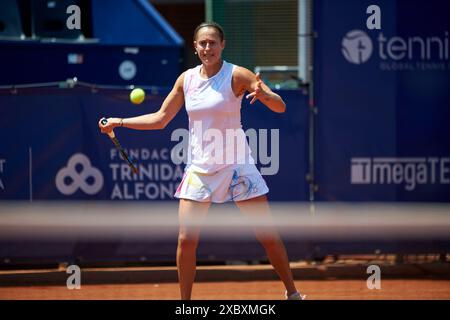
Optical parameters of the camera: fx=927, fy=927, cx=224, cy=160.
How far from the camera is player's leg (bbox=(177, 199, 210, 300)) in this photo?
5.84 m

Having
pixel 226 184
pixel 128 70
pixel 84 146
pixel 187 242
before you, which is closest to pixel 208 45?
pixel 226 184

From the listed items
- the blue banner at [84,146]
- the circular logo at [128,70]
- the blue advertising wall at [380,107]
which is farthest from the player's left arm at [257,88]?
the circular logo at [128,70]

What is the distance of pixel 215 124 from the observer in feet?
19.3

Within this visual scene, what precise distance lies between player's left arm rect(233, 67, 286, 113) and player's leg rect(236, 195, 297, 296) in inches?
24.6

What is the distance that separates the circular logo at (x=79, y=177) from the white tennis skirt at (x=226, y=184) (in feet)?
8.93

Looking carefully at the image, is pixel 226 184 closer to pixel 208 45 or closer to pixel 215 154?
pixel 215 154

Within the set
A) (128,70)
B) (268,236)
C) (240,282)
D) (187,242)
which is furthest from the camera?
(128,70)

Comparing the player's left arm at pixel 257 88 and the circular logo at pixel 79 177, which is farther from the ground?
the player's left arm at pixel 257 88

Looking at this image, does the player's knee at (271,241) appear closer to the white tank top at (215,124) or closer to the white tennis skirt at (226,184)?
the white tennis skirt at (226,184)

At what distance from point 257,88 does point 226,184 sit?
699mm

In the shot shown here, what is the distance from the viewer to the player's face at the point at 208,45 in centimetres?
586

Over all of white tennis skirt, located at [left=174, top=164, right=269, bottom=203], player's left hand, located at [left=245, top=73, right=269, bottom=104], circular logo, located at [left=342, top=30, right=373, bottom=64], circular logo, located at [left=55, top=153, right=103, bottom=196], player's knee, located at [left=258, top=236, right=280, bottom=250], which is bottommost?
player's knee, located at [left=258, top=236, right=280, bottom=250]

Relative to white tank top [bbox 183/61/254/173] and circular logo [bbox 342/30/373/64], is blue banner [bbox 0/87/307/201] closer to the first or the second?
circular logo [bbox 342/30/373/64]

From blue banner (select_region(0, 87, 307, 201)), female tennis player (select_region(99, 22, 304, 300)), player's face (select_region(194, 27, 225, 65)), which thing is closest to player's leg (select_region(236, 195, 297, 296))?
female tennis player (select_region(99, 22, 304, 300))
